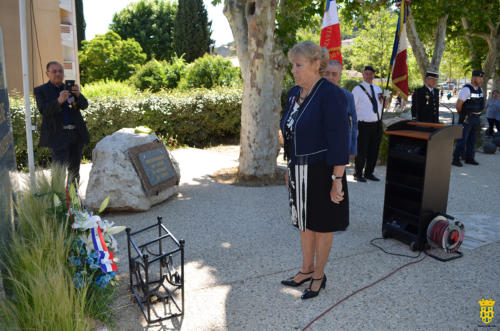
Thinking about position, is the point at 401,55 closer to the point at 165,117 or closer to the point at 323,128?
the point at 323,128

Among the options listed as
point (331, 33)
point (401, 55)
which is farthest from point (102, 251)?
point (401, 55)

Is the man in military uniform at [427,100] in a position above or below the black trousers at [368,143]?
above

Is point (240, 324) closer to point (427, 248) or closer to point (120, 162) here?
point (427, 248)

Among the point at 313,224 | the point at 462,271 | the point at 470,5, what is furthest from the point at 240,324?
the point at 470,5

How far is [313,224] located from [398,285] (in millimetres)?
1135

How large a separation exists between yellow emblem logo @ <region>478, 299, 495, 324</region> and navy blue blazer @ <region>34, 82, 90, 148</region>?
17.4 feet

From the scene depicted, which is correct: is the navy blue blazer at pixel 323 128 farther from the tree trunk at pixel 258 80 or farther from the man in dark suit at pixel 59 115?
the tree trunk at pixel 258 80

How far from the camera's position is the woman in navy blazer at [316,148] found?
3.29 metres

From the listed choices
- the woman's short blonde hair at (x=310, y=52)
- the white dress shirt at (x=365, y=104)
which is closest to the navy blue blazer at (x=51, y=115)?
the woman's short blonde hair at (x=310, y=52)

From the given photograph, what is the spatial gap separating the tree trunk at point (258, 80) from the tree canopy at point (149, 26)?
4119cm

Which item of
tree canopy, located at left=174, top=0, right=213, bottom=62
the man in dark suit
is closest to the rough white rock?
the man in dark suit

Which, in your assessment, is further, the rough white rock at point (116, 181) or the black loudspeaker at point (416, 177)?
the rough white rock at point (116, 181)

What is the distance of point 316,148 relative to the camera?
3.39m

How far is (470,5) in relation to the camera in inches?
564
